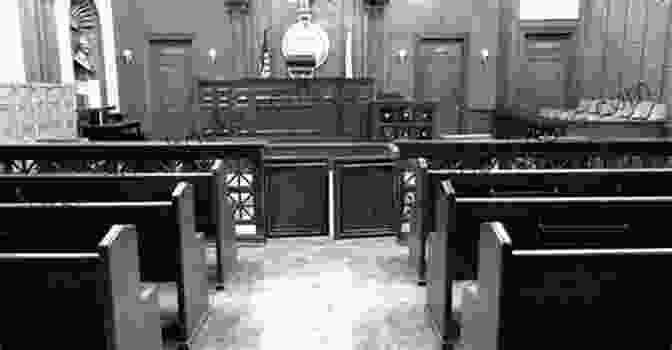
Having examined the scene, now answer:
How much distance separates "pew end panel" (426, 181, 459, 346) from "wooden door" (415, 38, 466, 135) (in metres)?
7.05

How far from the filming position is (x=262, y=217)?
154 inches

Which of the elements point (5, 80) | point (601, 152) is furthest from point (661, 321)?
point (5, 80)

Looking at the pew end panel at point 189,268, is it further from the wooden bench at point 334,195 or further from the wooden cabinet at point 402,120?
the wooden cabinet at point 402,120

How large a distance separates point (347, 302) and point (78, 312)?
1590 millimetres

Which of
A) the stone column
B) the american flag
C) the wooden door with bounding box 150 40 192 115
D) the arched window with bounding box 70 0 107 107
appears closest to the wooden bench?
the arched window with bounding box 70 0 107 107

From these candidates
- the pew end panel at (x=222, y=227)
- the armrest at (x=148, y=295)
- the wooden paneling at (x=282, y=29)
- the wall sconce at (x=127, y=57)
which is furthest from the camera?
the wooden paneling at (x=282, y=29)

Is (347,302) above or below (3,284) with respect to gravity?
below

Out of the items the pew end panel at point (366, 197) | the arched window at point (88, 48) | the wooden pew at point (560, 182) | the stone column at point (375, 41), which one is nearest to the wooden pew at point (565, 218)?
the wooden pew at point (560, 182)

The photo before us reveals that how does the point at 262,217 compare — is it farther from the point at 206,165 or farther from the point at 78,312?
the point at 78,312

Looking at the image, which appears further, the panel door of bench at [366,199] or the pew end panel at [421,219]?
the panel door of bench at [366,199]

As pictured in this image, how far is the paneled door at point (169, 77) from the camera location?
29.9ft

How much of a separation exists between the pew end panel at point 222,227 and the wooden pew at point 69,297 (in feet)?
4.05

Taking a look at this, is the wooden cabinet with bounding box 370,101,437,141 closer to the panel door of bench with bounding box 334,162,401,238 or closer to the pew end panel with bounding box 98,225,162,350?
the panel door of bench with bounding box 334,162,401,238

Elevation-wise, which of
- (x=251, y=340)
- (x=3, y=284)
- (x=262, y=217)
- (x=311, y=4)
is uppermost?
(x=311, y=4)
